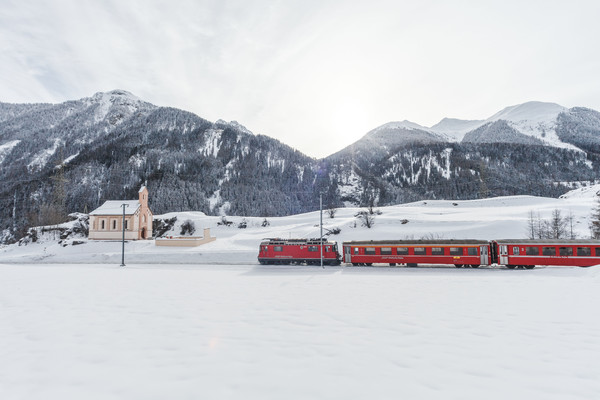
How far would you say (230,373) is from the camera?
5473 mm

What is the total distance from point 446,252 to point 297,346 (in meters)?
25.3

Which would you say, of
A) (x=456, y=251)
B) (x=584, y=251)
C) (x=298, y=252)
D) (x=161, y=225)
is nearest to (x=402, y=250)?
(x=456, y=251)

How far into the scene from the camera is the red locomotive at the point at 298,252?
1200 inches

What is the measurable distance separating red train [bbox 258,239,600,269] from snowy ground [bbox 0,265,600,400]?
14498 millimetres

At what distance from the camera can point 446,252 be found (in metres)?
27.7

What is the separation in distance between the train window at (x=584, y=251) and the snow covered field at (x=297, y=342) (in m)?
13.4

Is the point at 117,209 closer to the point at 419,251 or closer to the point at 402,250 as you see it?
the point at 402,250

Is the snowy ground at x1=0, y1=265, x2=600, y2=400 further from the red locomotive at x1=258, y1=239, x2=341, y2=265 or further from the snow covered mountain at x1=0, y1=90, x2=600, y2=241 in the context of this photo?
the snow covered mountain at x1=0, y1=90, x2=600, y2=241

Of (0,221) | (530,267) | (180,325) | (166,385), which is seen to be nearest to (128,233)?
(180,325)

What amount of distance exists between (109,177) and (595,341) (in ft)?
551

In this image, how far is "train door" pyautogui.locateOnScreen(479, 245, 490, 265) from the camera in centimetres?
2719

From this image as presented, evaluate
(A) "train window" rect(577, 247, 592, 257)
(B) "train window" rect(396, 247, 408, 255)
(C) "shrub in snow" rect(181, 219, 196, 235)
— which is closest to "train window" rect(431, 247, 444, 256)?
(B) "train window" rect(396, 247, 408, 255)

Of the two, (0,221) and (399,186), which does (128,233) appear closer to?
(0,221)

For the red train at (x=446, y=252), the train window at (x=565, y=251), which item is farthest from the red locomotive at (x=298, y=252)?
the train window at (x=565, y=251)
